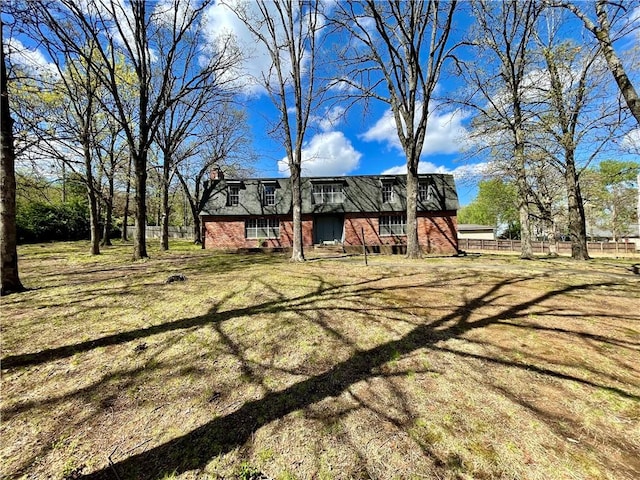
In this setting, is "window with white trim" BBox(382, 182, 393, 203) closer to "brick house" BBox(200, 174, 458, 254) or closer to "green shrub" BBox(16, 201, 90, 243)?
"brick house" BBox(200, 174, 458, 254)

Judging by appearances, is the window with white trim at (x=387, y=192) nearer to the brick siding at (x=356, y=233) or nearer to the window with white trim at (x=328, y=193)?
the brick siding at (x=356, y=233)

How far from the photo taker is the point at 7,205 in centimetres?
543

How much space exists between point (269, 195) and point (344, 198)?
233 inches

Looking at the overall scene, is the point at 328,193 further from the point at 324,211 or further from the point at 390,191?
the point at 390,191

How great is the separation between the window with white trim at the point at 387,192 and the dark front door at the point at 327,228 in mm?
3759

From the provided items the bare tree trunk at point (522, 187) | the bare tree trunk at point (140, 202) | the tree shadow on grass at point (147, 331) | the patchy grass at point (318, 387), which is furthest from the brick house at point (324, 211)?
the patchy grass at point (318, 387)

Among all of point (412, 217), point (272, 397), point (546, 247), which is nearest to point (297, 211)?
point (412, 217)

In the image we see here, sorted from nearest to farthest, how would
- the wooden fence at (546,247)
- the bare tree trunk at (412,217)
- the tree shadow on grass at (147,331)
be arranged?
the tree shadow on grass at (147,331), the bare tree trunk at (412,217), the wooden fence at (546,247)

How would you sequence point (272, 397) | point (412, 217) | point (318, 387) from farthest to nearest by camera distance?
point (412, 217) < point (318, 387) < point (272, 397)

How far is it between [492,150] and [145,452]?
1751 cm

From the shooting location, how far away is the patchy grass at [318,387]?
2.00 meters

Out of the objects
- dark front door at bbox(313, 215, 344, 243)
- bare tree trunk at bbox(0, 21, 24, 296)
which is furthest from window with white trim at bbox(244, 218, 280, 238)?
bare tree trunk at bbox(0, 21, 24, 296)

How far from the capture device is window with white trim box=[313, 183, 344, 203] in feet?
68.6

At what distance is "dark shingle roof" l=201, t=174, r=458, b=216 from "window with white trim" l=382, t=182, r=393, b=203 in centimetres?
23
